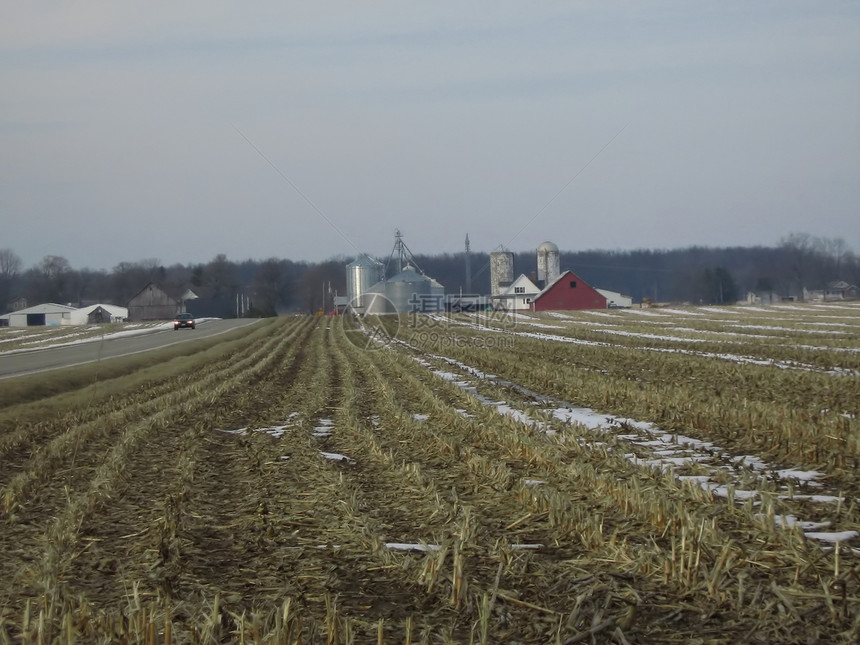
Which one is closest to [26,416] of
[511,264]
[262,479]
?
[262,479]

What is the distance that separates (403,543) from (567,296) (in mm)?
88031

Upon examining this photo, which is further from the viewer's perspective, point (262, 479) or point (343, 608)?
point (262, 479)

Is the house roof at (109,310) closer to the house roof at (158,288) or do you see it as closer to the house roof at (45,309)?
the house roof at (45,309)

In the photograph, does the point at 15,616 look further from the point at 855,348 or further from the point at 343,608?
the point at 855,348

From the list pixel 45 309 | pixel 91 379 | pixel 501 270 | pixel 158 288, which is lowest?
pixel 91 379

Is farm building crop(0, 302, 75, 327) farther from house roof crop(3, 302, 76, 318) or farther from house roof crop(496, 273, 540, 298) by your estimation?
house roof crop(496, 273, 540, 298)

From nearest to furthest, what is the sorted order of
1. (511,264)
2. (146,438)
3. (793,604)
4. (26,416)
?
(793,604)
(146,438)
(26,416)
(511,264)

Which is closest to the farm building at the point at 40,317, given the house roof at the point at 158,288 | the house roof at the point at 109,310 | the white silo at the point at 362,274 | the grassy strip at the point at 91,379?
the house roof at the point at 109,310

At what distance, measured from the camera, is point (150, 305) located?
110375mm

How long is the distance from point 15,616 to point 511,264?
132816 mm

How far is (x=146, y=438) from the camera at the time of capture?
13125 millimetres

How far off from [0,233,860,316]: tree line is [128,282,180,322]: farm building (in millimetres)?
3848

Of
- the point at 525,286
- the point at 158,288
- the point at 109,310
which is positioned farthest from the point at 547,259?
the point at 109,310

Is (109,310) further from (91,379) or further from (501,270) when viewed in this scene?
(91,379)
